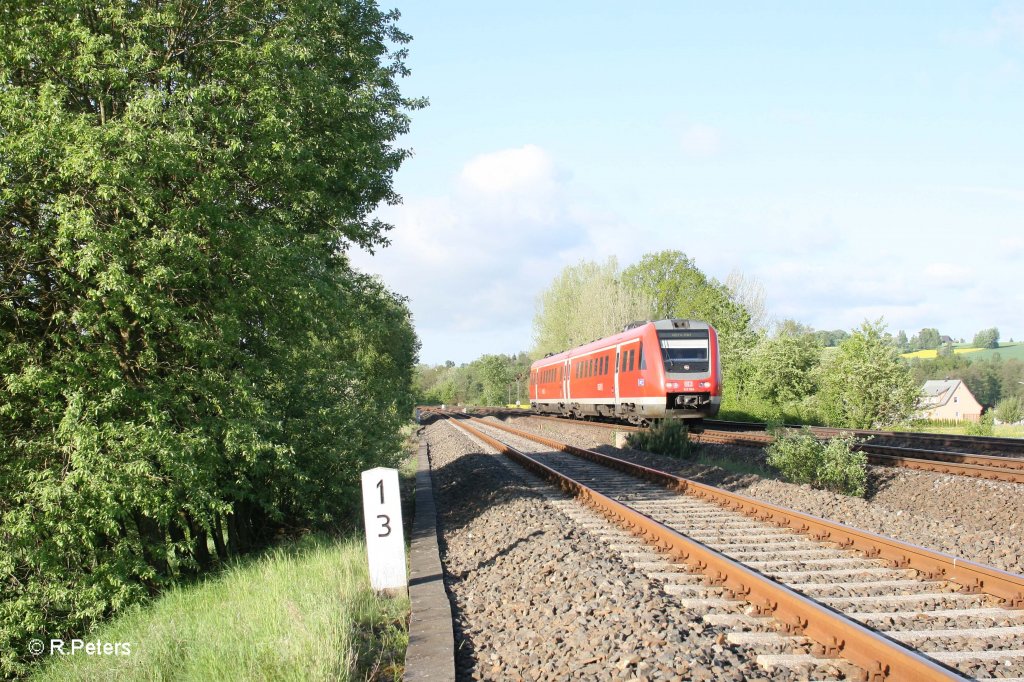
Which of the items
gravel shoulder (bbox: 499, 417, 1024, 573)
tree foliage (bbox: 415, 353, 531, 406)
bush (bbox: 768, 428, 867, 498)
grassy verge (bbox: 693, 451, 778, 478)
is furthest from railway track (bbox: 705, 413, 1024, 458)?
tree foliage (bbox: 415, 353, 531, 406)

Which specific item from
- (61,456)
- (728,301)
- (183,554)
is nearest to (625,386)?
(183,554)

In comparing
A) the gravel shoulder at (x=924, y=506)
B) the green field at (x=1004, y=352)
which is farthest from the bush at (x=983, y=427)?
the green field at (x=1004, y=352)

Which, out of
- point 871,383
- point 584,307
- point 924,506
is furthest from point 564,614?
point 584,307

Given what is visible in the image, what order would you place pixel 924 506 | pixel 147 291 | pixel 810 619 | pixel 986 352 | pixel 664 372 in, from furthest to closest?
pixel 986 352
pixel 664 372
pixel 924 506
pixel 147 291
pixel 810 619

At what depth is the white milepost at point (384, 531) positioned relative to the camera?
6.68 m

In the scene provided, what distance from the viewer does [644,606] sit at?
18.0 ft

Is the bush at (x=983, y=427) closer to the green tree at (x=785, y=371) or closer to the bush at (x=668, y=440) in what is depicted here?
the bush at (x=668, y=440)

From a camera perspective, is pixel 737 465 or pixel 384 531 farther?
pixel 737 465

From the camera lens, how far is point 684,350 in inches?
810

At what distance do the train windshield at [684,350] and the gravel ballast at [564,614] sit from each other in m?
11.4

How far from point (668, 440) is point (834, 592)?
40.7 ft

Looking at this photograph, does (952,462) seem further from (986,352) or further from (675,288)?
(986,352)

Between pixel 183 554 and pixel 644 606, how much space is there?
7.02m

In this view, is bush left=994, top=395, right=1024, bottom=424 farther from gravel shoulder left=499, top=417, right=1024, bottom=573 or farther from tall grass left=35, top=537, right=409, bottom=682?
tall grass left=35, top=537, right=409, bottom=682
